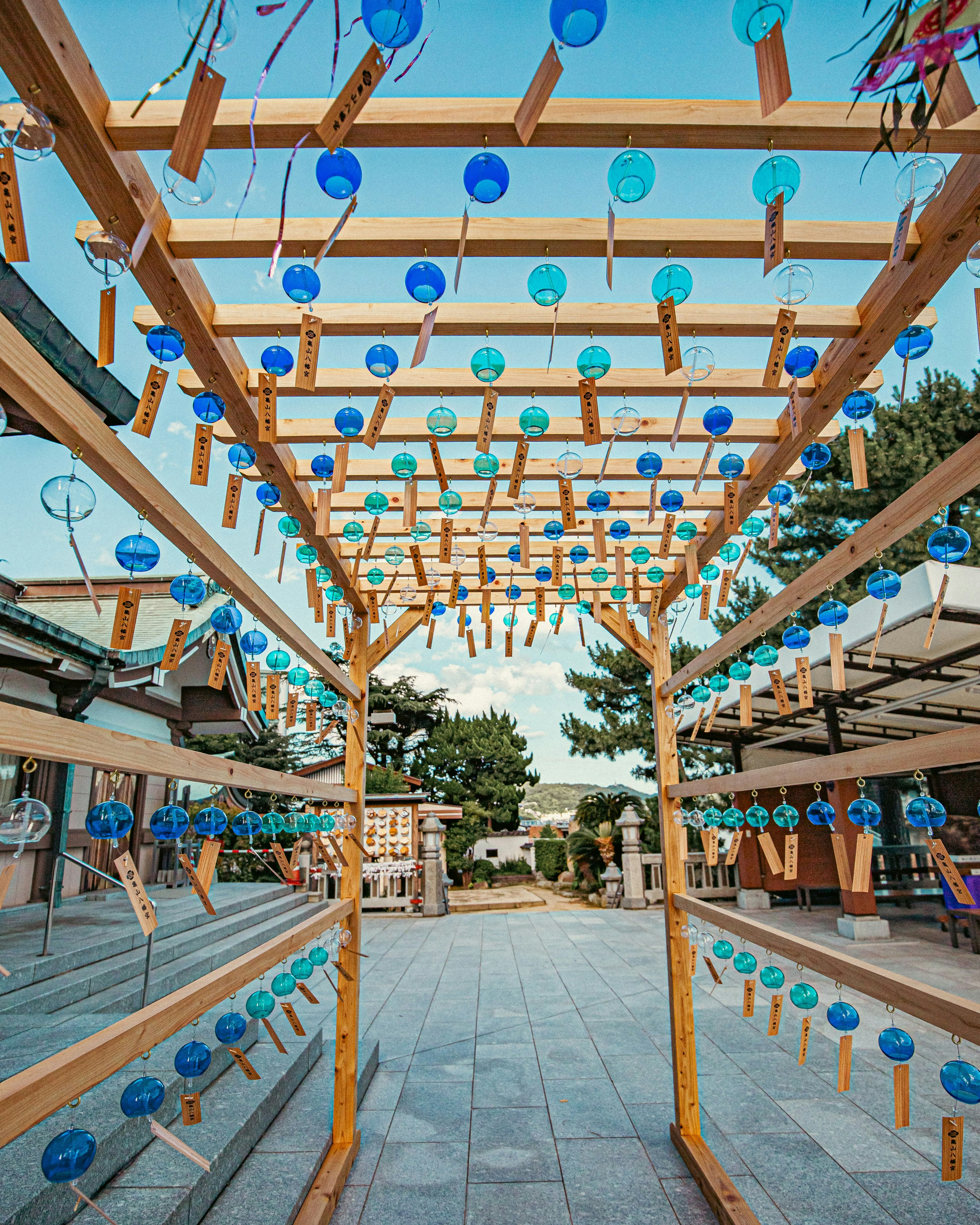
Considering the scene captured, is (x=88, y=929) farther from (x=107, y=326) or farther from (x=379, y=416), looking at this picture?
(x=107, y=326)

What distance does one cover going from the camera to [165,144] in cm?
137

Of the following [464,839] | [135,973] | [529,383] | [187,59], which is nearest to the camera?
[187,59]

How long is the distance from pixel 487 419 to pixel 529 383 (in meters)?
0.32

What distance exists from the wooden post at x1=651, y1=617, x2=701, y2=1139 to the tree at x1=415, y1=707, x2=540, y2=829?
15497 mm

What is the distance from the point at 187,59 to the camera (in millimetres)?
958

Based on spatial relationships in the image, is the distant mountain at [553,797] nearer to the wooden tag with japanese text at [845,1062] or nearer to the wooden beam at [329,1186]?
the wooden beam at [329,1186]

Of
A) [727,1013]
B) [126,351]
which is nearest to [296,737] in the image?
[727,1013]

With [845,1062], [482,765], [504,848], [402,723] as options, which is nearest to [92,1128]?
[845,1062]

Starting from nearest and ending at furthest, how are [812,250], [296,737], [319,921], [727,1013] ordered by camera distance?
[812,250], [319,921], [727,1013], [296,737]

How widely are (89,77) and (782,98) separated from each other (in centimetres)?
125

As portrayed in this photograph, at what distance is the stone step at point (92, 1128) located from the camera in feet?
6.51

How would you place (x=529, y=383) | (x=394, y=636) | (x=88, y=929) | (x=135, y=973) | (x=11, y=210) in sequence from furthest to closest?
(x=88, y=929)
(x=135, y=973)
(x=394, y=636)
(x=529, y=383)
(x=11, y=210)

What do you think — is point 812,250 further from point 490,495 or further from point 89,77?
point 89,77

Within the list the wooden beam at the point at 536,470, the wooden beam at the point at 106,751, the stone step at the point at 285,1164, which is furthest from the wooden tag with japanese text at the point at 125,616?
the stone step at the point at 285,1164
